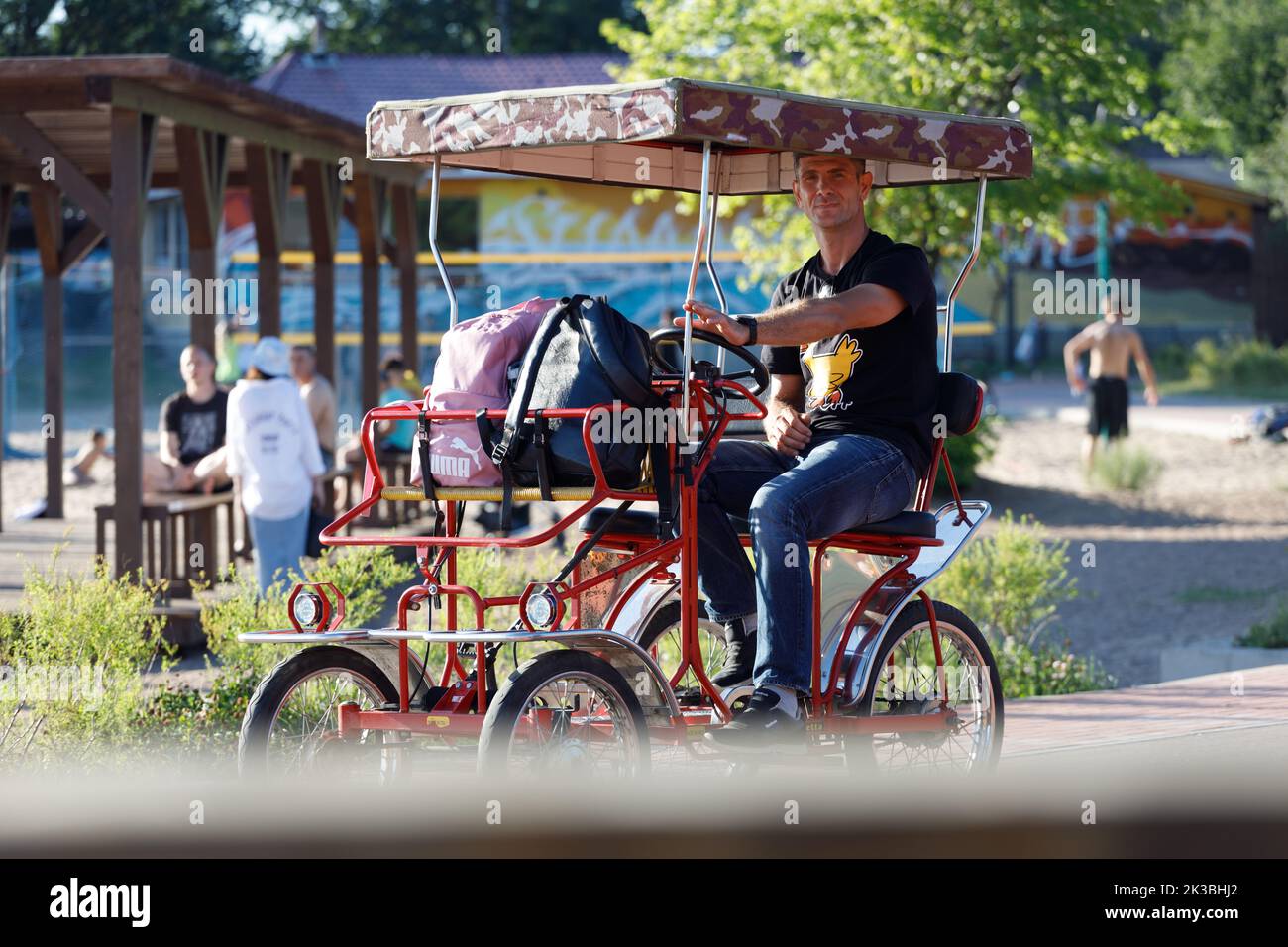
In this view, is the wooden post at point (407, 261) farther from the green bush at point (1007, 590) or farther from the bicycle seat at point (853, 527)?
the bicycle seat at point (853, 527)

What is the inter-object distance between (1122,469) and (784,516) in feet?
48.4

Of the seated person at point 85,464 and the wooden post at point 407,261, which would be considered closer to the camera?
the wooden post at point 407,261

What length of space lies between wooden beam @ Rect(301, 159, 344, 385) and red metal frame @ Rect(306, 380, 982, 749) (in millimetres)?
10369

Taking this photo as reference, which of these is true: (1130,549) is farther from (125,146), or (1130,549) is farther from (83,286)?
(83,286)

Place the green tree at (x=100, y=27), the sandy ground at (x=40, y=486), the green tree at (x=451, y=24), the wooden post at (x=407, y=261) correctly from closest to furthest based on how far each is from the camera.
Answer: the wooden post at (x=407, y=261) → the sandy ground at (x=40, y=486) → the green tree at (x=100, y=27) → the green tree at (x=451, y=24)

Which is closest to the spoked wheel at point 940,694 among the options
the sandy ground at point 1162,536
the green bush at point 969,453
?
the sandy ground at point 1162,536

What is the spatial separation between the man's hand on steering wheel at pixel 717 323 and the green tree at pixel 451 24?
53.0 meters

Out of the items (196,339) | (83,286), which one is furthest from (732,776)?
(83,286)

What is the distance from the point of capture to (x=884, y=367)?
21.5 ft

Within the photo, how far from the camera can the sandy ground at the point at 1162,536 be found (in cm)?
1271

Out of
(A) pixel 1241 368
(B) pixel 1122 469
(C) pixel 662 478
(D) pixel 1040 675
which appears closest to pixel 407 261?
(B) pixel 1122 469

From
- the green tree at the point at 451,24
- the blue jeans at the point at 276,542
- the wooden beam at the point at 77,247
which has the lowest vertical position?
the blue jeans at the point at 276,542

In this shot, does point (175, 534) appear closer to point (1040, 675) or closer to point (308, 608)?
point (1040, 675)

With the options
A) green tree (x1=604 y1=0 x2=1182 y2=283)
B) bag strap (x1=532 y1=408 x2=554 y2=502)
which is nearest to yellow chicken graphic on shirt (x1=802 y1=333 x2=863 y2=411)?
bag strap (x1=532 y1=408 x2=554 y2=502)
